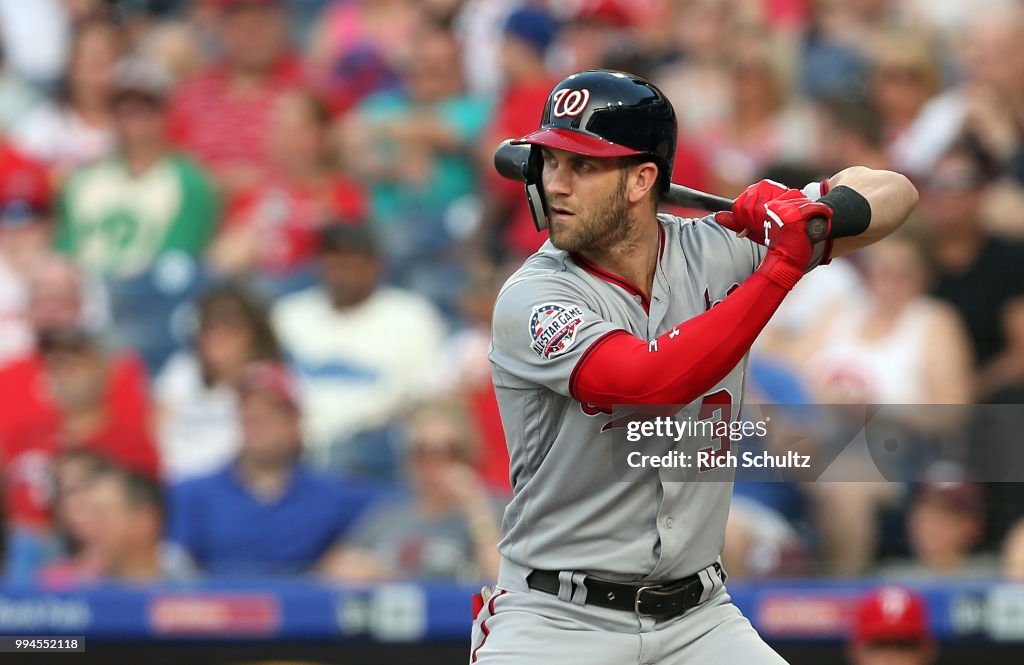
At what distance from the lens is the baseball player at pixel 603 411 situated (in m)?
2.98

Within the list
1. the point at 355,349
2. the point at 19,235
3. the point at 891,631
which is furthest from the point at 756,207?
the point at 19,235

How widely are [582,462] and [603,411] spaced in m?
0.11

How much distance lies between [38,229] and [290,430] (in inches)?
77.2

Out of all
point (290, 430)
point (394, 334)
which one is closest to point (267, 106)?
point (394, 334)

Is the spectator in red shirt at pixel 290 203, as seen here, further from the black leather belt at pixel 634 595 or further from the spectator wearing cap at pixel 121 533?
the black leather belt at pixel 634 595

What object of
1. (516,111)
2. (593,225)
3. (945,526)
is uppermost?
(516,111)

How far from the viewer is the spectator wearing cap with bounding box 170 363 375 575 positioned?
17.9 feet

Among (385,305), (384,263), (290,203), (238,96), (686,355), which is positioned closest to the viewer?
(686,355)

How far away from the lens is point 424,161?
6.71m

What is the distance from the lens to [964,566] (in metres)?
5.01

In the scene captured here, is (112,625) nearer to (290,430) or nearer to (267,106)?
(290,430)

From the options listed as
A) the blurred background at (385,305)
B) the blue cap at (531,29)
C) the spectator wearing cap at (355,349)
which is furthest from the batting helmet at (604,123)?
the blue cap at (531,29)

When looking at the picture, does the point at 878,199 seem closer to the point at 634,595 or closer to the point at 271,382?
the point at 634,595

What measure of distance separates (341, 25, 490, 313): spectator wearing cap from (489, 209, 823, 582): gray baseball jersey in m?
3.15
